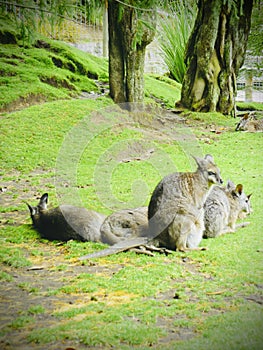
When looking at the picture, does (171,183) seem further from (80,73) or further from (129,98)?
(80,73)

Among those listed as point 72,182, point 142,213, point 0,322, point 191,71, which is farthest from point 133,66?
point 0,322

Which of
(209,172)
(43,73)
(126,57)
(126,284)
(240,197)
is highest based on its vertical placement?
(126,57)

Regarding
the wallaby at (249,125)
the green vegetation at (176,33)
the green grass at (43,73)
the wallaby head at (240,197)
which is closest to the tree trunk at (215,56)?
the wallaby at (249,125)

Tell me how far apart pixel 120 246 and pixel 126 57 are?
23.2ft

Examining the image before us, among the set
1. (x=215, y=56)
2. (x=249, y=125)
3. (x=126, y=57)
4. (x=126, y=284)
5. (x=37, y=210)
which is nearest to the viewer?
(x=126, y=284)

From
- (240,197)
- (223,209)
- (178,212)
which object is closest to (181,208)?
(178,212)

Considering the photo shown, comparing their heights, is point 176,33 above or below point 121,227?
above

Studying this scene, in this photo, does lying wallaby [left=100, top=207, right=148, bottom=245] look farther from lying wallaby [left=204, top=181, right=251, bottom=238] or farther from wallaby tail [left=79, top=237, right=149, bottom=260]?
lying wallaby [left=204, top=181, right=251, bottom=238]

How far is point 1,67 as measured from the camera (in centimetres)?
1115

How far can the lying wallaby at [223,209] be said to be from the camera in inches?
202

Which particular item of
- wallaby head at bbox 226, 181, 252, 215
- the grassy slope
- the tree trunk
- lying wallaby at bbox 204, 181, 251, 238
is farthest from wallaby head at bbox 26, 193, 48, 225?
the tree trunk

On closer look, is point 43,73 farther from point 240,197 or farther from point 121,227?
point 121,227

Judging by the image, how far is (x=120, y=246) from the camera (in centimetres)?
459

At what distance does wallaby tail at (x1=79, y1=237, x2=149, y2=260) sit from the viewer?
14.5 ft
